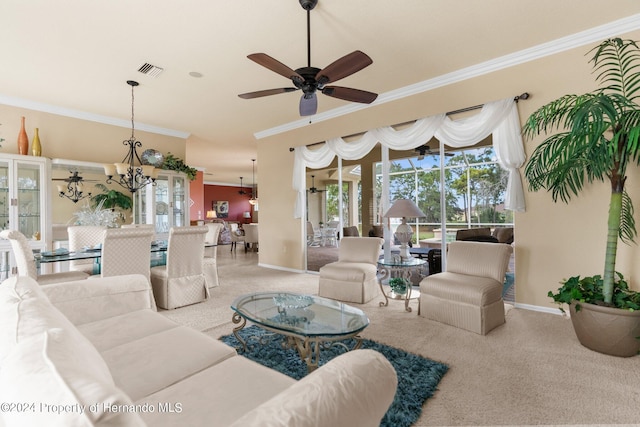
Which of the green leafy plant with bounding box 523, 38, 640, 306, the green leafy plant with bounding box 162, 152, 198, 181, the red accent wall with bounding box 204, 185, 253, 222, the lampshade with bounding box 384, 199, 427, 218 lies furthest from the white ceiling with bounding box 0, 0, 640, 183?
the red accent wall with bounding box 204, 185, 253, 222

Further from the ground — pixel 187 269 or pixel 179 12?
pixel 179 12

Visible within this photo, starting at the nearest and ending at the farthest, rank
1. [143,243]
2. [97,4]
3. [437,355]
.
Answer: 1. [437,355]
2. [97,4]
3. [143,243]

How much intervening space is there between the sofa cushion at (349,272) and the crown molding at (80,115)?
4.55m

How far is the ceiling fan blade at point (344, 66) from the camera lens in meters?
2.23

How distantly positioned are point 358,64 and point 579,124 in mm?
1628

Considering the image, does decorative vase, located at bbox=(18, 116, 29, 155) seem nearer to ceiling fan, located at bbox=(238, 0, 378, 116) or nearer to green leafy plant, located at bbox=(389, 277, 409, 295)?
ceiling fan, located at bbox=(238, 0, 378, 116)

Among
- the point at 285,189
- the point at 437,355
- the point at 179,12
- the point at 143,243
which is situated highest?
the point at 179,12

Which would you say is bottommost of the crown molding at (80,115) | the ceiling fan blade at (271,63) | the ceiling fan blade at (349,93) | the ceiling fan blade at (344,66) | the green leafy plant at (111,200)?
the green leafy plant at (111,200)

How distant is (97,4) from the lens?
2611mm

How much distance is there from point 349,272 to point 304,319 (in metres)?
1.72

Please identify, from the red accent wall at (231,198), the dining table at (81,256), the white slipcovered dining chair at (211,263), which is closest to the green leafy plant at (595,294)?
the white slipcovered dining chair at (211,263)

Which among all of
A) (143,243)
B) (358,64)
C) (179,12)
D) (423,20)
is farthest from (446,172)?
(143,243)

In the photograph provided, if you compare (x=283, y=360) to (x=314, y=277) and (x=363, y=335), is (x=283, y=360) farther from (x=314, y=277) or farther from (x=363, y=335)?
(x=314, y=277)

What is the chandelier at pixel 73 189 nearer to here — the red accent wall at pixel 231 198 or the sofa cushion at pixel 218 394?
the sofa cushion at pixel 218 394
